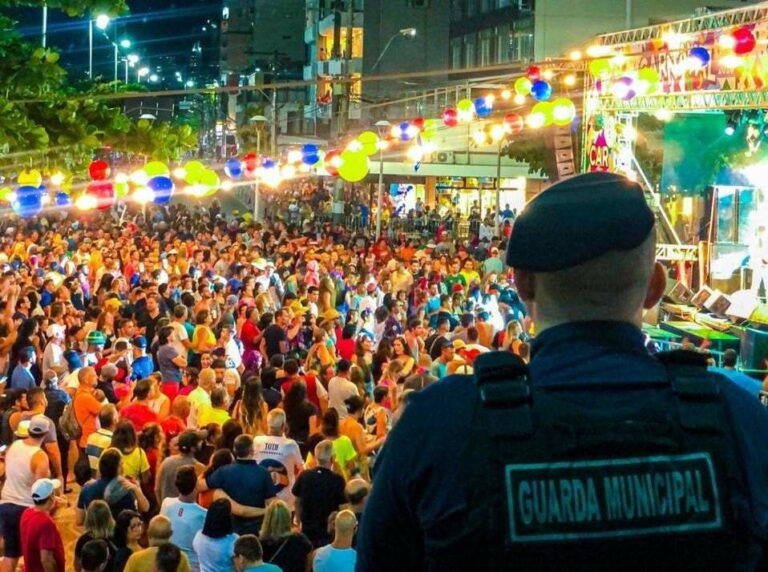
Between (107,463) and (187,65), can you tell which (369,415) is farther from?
(187,65)

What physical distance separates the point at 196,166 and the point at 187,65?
176 metres

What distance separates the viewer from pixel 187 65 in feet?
620

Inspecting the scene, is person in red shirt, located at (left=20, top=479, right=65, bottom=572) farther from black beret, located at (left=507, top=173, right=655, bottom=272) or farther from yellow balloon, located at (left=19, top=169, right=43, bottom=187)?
yellow balloon, located at (left=19, top=169, right=43, bottom=187)

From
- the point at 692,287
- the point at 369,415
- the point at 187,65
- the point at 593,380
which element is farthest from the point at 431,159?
the point at 187,65

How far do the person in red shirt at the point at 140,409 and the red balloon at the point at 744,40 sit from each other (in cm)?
900

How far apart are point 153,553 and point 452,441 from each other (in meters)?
4.85

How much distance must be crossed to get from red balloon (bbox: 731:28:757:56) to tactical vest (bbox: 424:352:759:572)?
1392 cm

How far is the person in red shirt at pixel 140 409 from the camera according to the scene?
917 cm

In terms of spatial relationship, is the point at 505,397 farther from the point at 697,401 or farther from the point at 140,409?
the point at 140,409

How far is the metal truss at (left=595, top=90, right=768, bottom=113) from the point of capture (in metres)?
15.2

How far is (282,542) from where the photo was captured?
644 centimetres

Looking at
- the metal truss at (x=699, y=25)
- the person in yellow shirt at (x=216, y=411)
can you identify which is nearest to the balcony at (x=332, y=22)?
the metal truss at (x=699, y=25)

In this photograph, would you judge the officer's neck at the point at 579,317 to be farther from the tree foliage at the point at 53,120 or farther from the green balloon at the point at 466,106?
the green balloon at the point at 466,106

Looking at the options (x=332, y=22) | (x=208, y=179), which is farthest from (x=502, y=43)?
(x=208, y=179)
